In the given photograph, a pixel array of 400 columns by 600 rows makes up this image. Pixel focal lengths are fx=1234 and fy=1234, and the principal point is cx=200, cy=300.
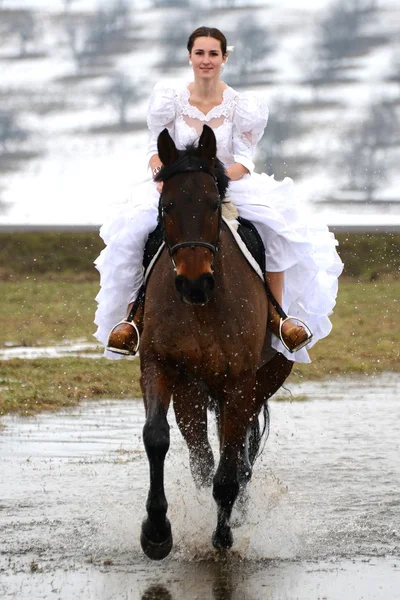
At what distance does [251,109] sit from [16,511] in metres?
3.43

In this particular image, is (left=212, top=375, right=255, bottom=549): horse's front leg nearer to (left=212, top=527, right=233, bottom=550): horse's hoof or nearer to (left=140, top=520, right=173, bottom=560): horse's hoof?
(left=212, top=527, right=233, bottom=550): horse's hoof

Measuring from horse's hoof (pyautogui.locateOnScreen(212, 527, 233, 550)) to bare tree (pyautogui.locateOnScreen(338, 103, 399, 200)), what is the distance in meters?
144

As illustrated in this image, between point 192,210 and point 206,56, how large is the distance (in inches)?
85.9

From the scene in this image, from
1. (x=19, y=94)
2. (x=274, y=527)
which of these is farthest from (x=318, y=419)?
(x=19, y=94)

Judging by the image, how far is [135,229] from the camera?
8.70 meters

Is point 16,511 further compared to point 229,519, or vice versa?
point 16,511

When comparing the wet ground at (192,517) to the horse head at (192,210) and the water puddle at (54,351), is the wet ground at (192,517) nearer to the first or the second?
the horse head at (192,210)

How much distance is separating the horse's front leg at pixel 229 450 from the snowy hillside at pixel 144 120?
119976 millimetres

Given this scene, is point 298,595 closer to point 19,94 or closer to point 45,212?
point 45,212

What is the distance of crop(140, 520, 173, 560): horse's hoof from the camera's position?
7473mm

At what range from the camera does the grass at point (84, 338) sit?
16156 millimetres

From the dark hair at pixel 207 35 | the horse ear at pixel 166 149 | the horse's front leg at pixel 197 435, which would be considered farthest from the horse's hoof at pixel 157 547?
the dark hair at pixel 207 35

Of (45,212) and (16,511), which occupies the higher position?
(16,511)

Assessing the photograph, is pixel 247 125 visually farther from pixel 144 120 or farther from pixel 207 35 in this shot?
pixel 144 120
